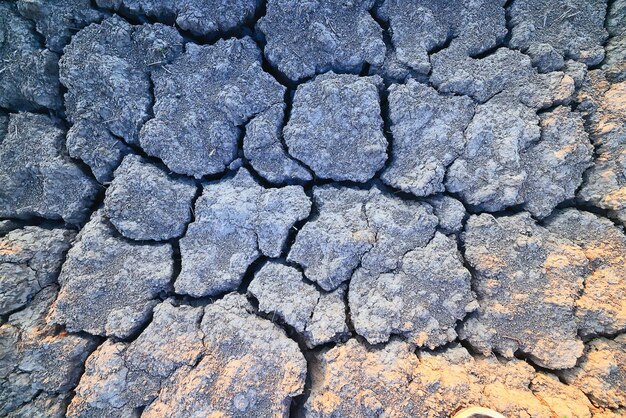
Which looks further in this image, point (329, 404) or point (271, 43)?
point (271, 43)

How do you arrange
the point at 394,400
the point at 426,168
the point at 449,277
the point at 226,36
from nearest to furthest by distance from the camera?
the point at 394,400, the point at 449,277, the point at 426,168, the point at 226,36

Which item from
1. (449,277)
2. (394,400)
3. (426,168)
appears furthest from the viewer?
(426,168)

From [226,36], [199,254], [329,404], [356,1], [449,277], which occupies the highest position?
[356,1]

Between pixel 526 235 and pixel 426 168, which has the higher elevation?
pixel 426 168

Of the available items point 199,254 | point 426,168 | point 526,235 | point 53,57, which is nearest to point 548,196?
point 526,235

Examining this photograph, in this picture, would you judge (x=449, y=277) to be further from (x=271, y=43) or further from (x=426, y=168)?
(x=271, y=43)

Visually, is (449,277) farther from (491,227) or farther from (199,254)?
(199,254)
